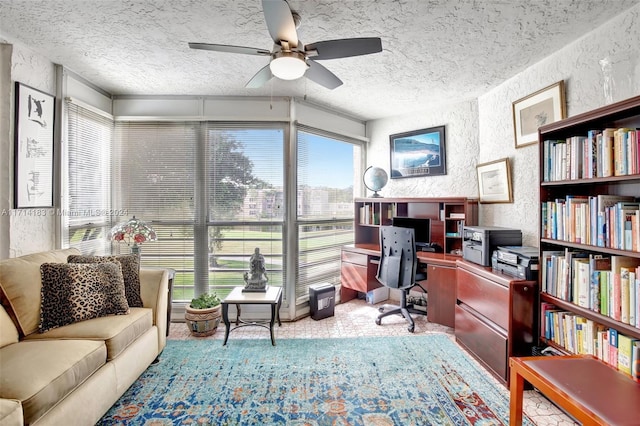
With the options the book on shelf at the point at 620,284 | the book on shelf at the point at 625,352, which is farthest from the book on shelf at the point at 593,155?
the book on shelf at the point at 625,352

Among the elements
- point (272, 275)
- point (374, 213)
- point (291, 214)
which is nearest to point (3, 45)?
point (291, 214)

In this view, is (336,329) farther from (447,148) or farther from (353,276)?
(447,148)

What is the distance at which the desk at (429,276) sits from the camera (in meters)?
2.88

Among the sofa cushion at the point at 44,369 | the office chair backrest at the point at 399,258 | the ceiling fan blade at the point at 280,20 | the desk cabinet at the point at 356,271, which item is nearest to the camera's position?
the sofa cushion at the point at 44,369

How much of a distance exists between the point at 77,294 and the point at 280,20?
2.12 m

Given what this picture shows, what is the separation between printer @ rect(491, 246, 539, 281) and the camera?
2.04 metres

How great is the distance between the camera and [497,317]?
2.12 meters

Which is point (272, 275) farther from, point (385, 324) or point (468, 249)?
point (468, 249)

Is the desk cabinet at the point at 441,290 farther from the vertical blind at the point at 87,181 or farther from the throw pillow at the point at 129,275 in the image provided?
the vertical blind at the point at 87,181

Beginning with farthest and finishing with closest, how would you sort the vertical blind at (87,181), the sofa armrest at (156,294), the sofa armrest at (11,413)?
the vertical blind at (87,181)
the sofa armrest at (156,294)
the sofa armrest at (11,413)

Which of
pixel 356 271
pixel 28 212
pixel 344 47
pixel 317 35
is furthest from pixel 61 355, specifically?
pixel 356 271

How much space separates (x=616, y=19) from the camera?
1.82 metres

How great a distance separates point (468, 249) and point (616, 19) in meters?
1.83

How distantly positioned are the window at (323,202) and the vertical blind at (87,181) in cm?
208
